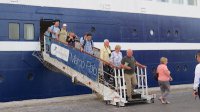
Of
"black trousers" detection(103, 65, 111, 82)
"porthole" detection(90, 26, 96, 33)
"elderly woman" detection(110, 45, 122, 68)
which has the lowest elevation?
"black trousers" detection(103, 65, 111, 82)

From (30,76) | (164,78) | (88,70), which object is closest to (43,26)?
(30,76)

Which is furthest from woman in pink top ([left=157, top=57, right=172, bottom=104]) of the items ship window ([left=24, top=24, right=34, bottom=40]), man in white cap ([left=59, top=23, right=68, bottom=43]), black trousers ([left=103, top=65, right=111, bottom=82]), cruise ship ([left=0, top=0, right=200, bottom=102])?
ship window ([left=24, top=24, right=34, bottom=40])

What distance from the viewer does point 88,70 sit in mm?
12203

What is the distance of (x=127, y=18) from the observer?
16.2 m

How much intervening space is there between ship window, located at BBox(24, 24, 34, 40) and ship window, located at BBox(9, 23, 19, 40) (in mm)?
283

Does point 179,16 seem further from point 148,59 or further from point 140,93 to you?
point 140,93

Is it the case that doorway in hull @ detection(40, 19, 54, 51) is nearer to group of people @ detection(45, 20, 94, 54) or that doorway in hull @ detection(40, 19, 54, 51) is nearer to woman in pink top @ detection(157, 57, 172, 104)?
group of people @ detection(45, 20, 94, 54)

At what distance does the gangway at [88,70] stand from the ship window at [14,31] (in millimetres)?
889

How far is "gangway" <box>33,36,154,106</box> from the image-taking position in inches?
458

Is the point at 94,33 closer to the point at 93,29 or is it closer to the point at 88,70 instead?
the point at 93,29

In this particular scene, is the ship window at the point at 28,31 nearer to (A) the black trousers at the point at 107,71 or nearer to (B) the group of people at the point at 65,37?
(B) the group of people at the point at 65,37

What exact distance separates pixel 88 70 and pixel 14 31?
294 centimetres

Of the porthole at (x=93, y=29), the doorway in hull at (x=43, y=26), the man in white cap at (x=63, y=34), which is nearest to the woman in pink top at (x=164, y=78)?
the man in white cap at (x=63, y=34)

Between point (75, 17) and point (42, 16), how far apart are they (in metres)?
1.38
